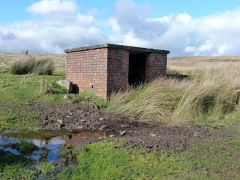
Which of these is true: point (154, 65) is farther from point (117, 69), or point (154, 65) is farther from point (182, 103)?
point (182, 103)

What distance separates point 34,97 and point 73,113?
2.37m

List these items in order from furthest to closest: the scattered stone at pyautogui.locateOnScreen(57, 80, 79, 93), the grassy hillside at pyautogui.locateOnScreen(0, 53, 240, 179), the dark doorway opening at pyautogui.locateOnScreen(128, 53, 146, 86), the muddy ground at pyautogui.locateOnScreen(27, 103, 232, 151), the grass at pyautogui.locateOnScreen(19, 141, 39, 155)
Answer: the dark doorway opening at pyautogui.locateOnScreen(128, 53, 146, 86)
the scattered stone at pyautogui.locateOnScreen(57, 80, 79, 93)
the muddy ground at pyautogui.locateOnScreen(27, 103, 232, 151)
the grass at pyautogui.locateOnScreen(19, 141, 39, 155)
the grassy hillside at pyautogui.locateOnScreen(0, 53, 240, 179)

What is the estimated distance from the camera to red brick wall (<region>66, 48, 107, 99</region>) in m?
8.01

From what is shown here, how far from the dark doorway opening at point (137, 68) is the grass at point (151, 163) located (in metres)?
5.79

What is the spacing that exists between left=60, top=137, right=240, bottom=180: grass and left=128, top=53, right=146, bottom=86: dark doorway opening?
5.79 m

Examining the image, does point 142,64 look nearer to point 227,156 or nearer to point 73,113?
point 73,113

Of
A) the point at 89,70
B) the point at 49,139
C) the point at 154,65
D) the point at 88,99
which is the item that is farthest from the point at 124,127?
the point at 154,65

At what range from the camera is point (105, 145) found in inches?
171

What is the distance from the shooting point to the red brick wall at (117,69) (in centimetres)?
794

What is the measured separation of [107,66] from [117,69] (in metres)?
0.45

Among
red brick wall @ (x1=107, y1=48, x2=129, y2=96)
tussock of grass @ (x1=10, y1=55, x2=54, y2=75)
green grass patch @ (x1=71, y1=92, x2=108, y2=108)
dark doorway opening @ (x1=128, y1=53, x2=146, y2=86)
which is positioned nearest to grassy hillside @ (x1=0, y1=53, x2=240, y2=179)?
green grass patch @ (x1=71, y1=92, x2=108, y2=108)

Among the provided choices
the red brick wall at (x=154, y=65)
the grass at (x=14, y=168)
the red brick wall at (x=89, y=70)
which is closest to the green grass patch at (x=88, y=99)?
the red brick wall at (x=89, y=70)

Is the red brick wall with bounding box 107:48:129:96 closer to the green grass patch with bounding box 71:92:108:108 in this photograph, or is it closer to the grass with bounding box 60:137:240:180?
the green grass patch with bounding box 71:92:108:108

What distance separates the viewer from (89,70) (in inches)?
338
